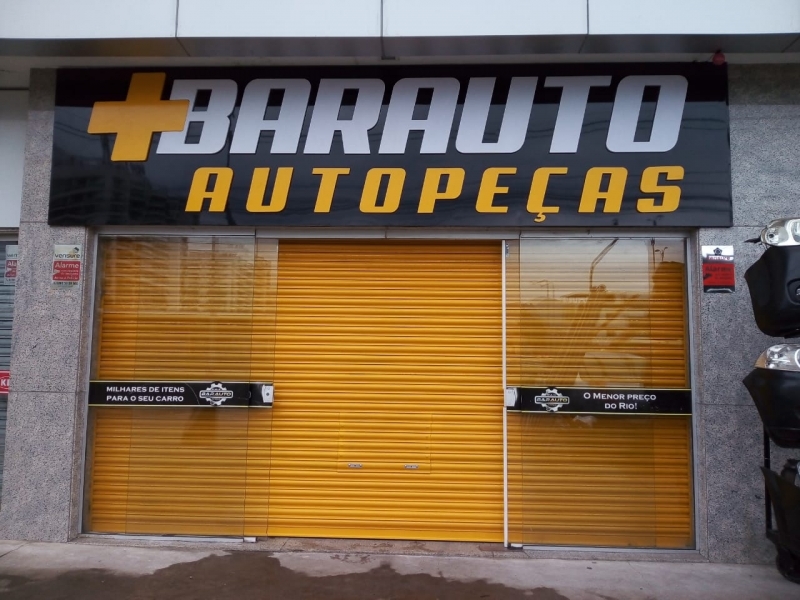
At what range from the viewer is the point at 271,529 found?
5797 mm

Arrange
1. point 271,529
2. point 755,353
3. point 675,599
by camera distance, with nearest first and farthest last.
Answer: point 675,599, point 755,353, point 271,529

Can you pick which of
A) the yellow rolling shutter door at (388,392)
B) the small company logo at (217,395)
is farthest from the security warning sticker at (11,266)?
the yellow rolling shutter door at (388,392)

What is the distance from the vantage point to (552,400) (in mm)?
5656

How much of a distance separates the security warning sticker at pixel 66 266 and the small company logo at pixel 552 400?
457 cm

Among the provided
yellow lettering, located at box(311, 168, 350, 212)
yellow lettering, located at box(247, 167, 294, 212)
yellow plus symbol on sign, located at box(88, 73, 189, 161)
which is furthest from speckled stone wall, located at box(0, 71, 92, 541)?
yellow lettering, located at box(311, 168, 350, 212)

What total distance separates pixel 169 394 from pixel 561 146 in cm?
443

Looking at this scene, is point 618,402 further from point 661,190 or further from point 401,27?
point 401,27

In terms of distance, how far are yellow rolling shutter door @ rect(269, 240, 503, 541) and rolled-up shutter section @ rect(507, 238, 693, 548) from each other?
0.30 metres

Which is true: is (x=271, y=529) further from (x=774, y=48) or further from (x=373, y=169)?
(x=774, y=48)

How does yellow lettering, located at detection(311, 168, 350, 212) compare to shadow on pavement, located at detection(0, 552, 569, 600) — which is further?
yellow lettering, located at detection(311, 168, 350, 212)

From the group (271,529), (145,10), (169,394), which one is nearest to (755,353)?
(271,529)

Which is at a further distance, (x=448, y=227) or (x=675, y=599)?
(x=448, y=227)

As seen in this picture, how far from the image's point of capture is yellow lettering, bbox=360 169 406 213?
573 cm

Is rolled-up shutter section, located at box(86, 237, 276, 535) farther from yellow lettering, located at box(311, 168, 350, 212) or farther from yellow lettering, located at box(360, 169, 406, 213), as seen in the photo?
yellow lettering, located at box(360, 169, 406, 213)
